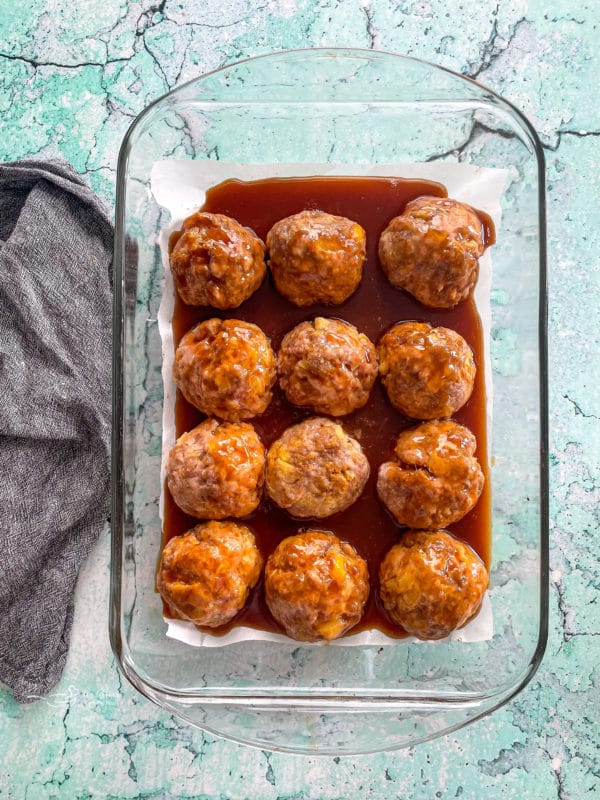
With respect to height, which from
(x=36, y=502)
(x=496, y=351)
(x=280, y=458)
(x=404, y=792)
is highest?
(x=496, y=351)

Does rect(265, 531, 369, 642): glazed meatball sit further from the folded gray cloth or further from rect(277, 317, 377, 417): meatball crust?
the folded gray cloth

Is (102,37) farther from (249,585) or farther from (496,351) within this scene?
(249,585)

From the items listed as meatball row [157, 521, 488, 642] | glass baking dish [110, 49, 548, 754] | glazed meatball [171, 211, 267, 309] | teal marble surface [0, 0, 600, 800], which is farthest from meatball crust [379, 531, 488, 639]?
glazed meatball [171, 211, 267, 309]

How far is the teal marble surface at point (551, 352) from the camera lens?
220cm

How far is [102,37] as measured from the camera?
2295 mm

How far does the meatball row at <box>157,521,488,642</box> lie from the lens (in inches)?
72.9

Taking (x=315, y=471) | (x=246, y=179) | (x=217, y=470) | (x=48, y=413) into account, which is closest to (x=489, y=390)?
(x=315, y=471)

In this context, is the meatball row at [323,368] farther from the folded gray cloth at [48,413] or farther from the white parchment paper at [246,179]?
the folded gray cloth at [48,413]

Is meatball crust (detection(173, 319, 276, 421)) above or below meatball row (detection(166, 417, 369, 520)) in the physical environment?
above

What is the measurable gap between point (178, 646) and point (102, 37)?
1.76 m

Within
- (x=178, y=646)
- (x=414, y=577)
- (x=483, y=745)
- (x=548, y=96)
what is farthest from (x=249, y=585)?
(x=548, y=96)

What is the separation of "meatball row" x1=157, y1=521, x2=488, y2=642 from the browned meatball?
33 cm

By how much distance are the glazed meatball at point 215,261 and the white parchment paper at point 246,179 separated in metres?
0.10

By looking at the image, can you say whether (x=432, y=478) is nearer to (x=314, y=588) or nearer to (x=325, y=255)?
(x=314, y=588)
